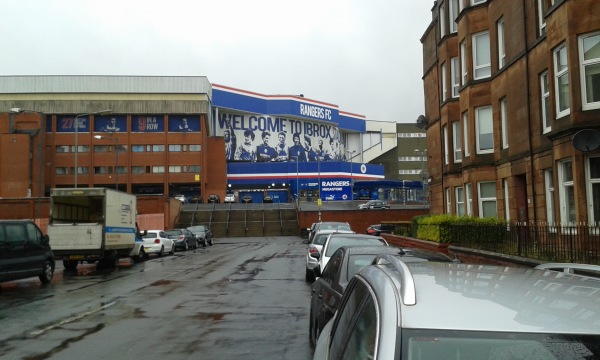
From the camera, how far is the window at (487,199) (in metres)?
22.4

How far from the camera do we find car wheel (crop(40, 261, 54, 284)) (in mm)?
17094

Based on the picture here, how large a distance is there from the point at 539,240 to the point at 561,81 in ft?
17.6

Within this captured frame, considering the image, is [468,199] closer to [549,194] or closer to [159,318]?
[549,194]

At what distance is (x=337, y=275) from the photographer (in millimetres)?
6992

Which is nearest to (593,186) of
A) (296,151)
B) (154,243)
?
(154,243)

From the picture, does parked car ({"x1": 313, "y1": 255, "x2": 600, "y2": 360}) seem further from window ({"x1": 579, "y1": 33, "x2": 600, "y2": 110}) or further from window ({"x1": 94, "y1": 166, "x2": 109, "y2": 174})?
window ({"x1": 94, "y1": 166, "x2": 109, "y2": 174})

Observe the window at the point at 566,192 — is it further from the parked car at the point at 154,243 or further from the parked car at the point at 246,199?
the parked car at the point at 246,199

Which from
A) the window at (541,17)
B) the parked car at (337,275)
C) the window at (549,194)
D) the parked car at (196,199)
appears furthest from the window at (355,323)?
the parked car at (196,199)

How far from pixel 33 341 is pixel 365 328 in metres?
7.21

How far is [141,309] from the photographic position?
1152 cm

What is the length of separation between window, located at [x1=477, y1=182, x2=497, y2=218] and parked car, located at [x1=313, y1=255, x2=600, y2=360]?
20.2 m

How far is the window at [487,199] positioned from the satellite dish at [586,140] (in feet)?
29.0

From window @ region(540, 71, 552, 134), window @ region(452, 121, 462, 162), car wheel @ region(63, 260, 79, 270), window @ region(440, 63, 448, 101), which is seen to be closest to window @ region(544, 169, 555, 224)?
window @ region(540, 71, 552, 134)

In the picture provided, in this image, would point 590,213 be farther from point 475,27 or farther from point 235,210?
point 235,210
